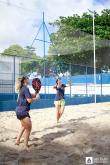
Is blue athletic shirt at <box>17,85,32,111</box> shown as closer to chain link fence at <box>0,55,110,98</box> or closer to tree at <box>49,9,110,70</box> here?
chain link fence at <box>0,55,110,98</box>

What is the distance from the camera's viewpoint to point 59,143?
9.82 m

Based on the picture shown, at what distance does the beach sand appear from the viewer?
8.26 m

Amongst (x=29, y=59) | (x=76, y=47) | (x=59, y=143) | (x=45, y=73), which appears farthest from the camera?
(x=76, y=47)

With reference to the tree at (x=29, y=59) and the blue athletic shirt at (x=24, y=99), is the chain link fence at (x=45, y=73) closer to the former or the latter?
the tree at (x=29, y=59)

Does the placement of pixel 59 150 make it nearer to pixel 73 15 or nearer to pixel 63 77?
pixel 63 77

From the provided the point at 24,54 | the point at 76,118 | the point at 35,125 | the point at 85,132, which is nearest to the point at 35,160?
the point at 85,132

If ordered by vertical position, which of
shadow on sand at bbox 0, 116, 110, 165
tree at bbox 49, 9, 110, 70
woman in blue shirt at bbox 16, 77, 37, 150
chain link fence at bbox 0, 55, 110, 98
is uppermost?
tree at bbox 49, 9, 110, 70

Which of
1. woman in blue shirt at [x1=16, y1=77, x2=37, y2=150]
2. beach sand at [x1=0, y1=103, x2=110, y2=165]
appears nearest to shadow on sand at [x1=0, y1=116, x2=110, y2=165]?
beach sand at [x1=0, y1=103, x2=110, y2=165]

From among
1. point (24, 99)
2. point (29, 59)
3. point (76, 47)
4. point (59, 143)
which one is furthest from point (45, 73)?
point (24, 99)

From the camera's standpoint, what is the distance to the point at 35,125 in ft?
42.1

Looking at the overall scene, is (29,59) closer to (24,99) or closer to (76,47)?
(76,47)

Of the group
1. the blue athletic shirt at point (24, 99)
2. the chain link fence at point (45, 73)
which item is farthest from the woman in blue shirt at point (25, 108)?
the chain link fence at point (45, 73)

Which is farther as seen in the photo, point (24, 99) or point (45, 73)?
point (45, 73)

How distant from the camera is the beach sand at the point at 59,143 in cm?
826
